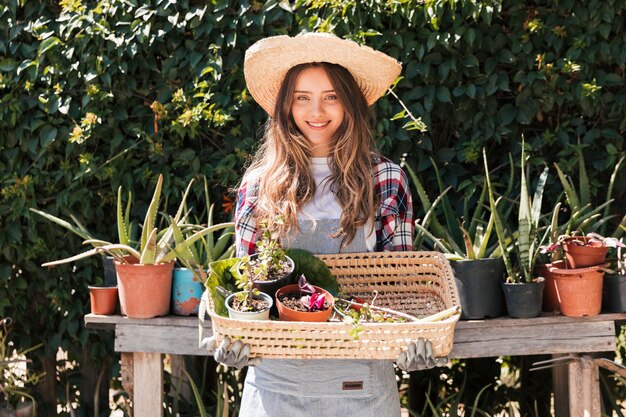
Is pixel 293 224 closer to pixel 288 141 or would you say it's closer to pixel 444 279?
pixel 288 141

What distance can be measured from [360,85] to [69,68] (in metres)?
1.44

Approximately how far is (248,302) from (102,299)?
3.77 feet

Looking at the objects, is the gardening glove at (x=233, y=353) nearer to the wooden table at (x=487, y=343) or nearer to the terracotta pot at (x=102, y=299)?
the wooden table at (x=487, y=343)

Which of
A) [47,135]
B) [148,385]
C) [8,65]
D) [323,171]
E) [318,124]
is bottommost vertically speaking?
[148,385]

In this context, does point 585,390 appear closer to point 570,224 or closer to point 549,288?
point 549,288

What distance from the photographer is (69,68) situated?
3.68m

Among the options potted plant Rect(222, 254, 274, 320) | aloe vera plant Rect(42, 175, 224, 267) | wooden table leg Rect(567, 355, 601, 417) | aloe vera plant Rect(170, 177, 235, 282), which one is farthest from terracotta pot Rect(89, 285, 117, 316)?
wooden table leg Rect(567, 355, 601, 417)

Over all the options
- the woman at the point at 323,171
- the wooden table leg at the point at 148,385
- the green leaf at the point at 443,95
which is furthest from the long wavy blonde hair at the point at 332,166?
the wooden table leg at the point at 148,385

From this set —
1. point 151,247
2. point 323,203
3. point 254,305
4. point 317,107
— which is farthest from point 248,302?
point 151,247

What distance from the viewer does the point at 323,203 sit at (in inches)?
105

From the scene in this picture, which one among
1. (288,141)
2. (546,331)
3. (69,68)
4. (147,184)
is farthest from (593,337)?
(69,68)

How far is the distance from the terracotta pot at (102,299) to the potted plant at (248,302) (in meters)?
1.09

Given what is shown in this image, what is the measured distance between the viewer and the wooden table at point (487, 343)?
3045 millimetres

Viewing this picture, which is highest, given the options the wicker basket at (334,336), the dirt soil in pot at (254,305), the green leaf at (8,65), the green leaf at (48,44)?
the green leaf at (48,44)
